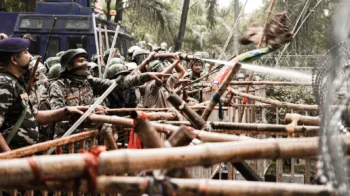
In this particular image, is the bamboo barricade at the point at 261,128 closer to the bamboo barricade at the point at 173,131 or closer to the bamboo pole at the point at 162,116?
the bamboo pole at the point at 162,116

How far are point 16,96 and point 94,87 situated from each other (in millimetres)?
2655

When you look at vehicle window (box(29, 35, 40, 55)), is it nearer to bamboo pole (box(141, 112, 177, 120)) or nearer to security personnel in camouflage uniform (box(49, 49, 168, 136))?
security personnel in camouflage uniform (box(49, 49, 168, 136))

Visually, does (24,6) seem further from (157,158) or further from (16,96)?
(157,158)

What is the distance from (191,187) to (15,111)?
8.55 ft

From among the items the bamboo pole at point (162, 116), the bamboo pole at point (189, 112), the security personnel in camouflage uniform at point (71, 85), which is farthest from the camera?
the security personnel in camouflage uniform at point (71, 85)

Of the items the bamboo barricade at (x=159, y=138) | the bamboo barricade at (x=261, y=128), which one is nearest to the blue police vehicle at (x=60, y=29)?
the bamboo barricade at (x=261, y=128)

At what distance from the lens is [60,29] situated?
14.7 metres

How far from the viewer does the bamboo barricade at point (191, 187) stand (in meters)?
1.86

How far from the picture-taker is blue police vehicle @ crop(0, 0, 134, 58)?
1466 cm

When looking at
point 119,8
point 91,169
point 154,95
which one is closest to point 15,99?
point 91,169

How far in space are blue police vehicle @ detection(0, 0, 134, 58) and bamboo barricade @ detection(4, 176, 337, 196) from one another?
1266cm

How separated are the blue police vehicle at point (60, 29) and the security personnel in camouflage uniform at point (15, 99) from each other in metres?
10.1

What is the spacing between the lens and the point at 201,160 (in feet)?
6.24

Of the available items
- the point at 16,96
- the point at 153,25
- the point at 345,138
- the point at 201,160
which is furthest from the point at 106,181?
the point at 153,25
